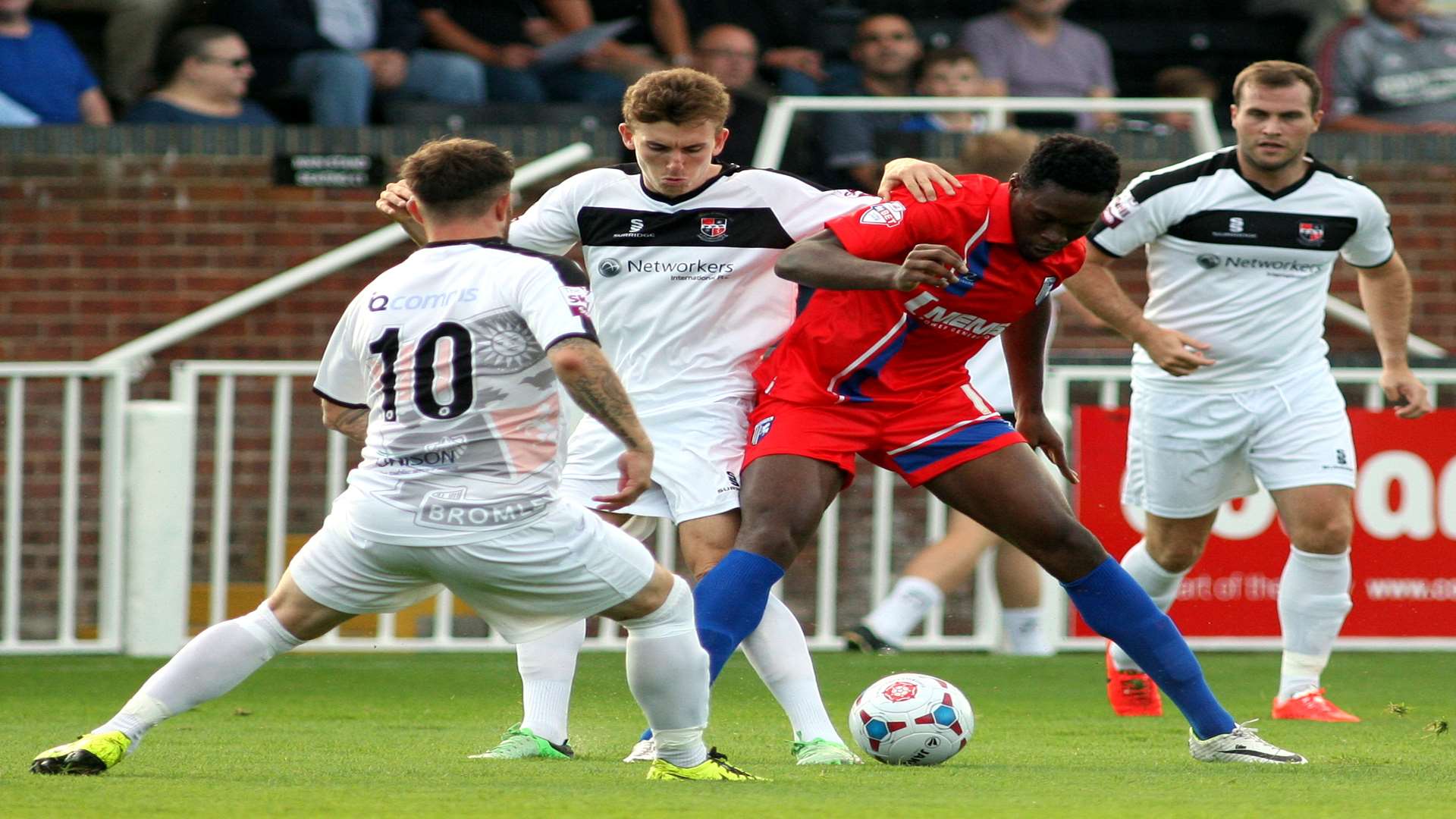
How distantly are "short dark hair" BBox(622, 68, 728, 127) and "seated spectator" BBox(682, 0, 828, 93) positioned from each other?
20.3 feet

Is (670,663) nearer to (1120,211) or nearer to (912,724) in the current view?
(912,724)

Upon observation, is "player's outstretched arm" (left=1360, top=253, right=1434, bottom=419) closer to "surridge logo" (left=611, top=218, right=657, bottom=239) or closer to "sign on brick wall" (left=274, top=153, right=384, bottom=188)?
"surridge logo" (left=611, top=218, right=657, bottom=239)

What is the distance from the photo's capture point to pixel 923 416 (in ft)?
18.1

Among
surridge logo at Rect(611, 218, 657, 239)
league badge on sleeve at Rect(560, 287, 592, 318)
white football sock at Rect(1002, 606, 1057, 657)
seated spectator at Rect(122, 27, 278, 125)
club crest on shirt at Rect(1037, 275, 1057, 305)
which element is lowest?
white football sock at Rect(1002, 606, 1057, 657)

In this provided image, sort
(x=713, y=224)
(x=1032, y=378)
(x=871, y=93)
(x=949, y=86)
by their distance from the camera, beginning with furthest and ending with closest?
(x=871, y=93) → (x=949, y=86) → (x=1032, y=378) → (x=713, y=224)

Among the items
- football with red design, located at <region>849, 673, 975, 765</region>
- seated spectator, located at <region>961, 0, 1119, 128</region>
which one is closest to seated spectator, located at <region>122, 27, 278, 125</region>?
seated spectator, located at <region>961, 0, 1119, 128</region>

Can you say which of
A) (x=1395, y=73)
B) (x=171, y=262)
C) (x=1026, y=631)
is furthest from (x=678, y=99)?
(x=1395, y=73)

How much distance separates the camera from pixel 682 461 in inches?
219

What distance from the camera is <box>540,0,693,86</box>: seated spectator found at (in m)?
11.5

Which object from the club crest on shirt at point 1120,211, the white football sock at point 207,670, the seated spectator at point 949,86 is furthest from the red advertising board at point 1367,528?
the white football sock at point 207,670

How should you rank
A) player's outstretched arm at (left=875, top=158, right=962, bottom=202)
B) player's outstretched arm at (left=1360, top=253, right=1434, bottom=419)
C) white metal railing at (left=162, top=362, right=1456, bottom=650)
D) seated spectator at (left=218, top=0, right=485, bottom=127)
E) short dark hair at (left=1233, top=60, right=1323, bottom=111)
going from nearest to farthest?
player's outstretched arm at (left=875, top=158, right=962, bottom=202) → short dark hair at (left=1233, top=60, right=1323, bottom=111) → player's outstretched arm at (left=1360, top=253, right=1434, bottom=419) → white metal railing at (left=162, top=362, right=1456, bottom=650) → seated spectator at (left=218, top=0, right=485, bottom=127)

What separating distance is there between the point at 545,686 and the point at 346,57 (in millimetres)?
5982

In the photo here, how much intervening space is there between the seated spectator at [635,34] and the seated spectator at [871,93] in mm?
1017

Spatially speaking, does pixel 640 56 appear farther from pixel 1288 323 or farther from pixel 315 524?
pixel 1288 323
